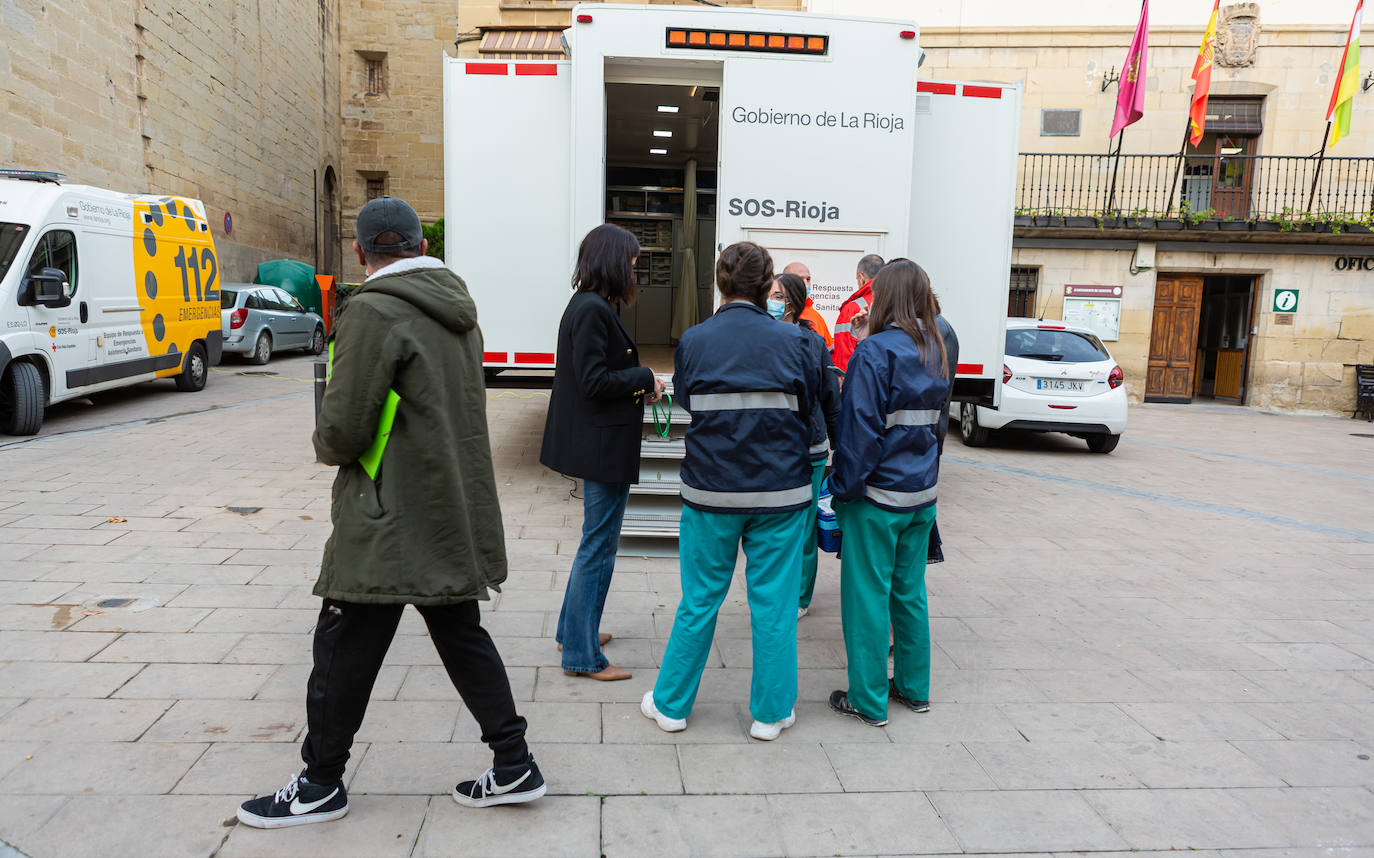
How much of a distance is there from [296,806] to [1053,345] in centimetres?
1006

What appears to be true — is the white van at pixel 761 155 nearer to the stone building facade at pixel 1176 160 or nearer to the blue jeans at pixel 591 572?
the blue jeans at pixel 591 572

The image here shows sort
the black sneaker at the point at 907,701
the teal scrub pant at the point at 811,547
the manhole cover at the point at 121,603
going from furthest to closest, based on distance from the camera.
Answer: the manhole cover at the point at 121,603, the teal scrub pant at the point at 811,547, the black sneaker at the point at 907,701

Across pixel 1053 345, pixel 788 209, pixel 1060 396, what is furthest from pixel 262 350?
pixel 788 209

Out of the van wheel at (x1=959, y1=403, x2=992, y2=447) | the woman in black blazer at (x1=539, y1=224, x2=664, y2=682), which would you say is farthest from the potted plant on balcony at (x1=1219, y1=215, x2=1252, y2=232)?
the woman in black blazer at (x1=539, y1=224, x2=664, y2=682)

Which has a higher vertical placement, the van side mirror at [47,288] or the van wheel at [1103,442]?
the van side mirror at [47,288]

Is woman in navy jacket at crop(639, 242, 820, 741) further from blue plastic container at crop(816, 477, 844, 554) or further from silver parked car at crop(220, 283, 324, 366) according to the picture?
silver parked car at crop(220, 283, 324, 366)

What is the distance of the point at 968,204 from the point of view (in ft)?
22.1

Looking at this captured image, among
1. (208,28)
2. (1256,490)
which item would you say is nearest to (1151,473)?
(1256,490)

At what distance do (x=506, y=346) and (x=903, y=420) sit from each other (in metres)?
3.72

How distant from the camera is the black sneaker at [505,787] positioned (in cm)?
277

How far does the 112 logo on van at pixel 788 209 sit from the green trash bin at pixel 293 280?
62.5 ft

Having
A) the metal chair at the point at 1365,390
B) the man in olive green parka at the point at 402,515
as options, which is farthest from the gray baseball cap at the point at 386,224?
the metal chair at the point at 1365,390

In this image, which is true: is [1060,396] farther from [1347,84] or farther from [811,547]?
[1347,84]

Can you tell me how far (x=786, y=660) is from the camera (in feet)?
10.9
